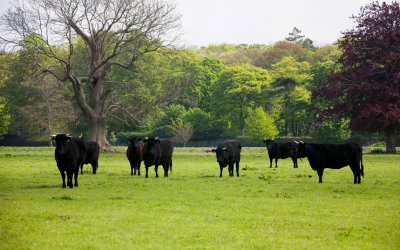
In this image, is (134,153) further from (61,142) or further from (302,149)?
(302,149)

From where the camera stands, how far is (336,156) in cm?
1780

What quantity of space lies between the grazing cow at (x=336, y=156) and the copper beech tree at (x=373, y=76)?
25.7 meters

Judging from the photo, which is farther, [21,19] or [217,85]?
[217,85]

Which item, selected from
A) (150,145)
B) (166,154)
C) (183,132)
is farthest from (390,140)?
(183,132)


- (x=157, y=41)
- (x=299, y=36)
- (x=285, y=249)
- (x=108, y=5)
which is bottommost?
(x=285, y=249)

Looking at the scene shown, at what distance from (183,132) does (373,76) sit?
34460 mm

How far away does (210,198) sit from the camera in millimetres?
13203

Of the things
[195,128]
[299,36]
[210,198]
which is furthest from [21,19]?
[299,36]

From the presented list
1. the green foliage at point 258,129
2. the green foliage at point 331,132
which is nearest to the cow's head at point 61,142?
the green foliage at point 331,132

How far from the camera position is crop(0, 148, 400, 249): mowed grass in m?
7.84

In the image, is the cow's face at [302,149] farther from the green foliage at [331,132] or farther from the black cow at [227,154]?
the green foliage at [331,132]

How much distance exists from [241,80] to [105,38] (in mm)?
37324

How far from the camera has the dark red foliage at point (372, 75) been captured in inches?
1693

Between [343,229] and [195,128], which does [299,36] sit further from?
[343,229]
